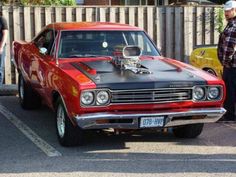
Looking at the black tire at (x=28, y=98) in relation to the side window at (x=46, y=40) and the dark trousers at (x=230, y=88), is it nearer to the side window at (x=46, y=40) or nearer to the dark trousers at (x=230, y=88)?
the side window at (x=46, y=40)

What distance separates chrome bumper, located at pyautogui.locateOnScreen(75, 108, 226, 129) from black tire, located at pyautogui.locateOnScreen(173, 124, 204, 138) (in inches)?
23.0

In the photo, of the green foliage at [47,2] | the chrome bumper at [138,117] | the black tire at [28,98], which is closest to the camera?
the chrome bumper at [138,117]

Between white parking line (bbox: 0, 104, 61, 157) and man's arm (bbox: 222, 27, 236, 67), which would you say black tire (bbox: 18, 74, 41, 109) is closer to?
white parking line (bbox: 0, 104, 61, 157)

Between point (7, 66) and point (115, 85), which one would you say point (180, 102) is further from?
point (7, 66)

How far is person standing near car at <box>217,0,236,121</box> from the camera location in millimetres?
8375

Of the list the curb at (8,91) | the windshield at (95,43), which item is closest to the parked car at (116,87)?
the windshield at (95,43)

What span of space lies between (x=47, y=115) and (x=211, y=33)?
237 inches

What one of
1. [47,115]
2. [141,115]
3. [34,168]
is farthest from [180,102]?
[47,115]

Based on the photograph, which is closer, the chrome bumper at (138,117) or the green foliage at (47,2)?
the chrome bumper at (138,117)

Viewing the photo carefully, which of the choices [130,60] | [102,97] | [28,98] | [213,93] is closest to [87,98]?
[102,97]

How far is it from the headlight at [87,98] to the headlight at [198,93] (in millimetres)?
1368

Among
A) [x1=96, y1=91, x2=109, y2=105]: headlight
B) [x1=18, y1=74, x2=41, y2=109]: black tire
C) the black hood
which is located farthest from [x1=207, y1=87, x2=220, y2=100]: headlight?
[x1=18, y1=74, x2=41, y2=109]: black tire

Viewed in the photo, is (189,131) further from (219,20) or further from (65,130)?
(219,20)

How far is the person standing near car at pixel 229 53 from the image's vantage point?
27.5ft
